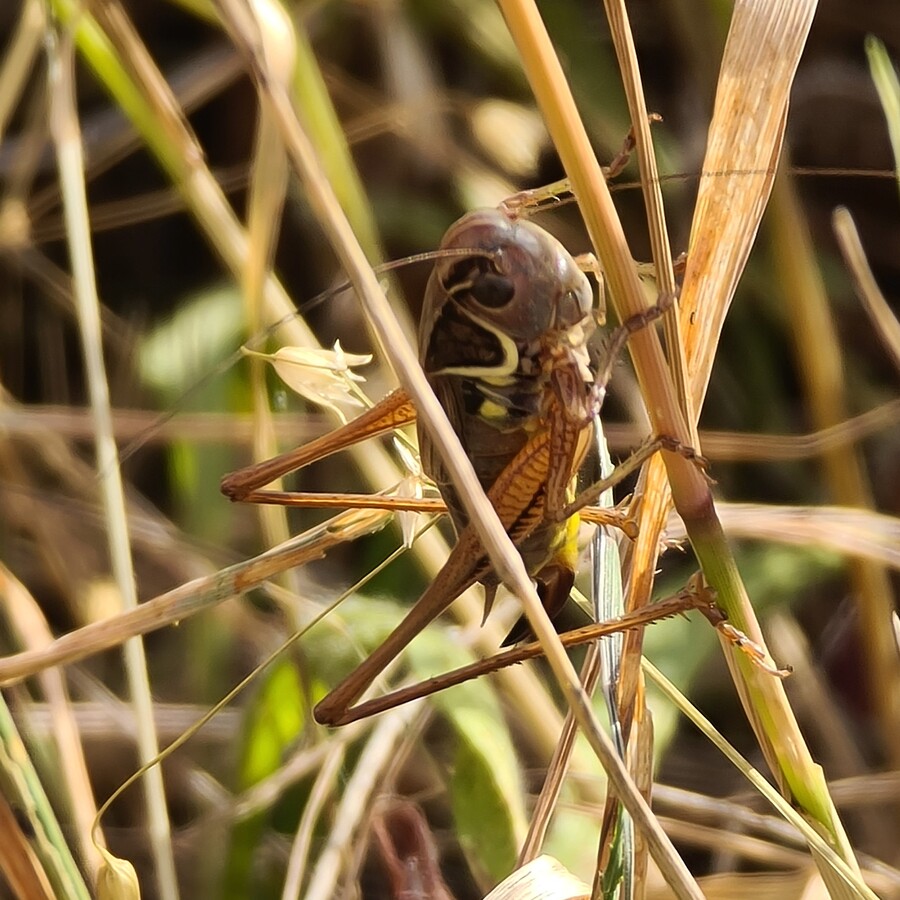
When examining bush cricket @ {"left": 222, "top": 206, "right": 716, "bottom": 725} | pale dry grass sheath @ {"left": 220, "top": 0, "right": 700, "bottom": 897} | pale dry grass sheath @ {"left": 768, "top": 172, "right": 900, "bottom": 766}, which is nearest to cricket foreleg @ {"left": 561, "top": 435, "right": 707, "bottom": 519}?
bush cricket @ {"left": 222, "top": 206, "right": 716, "bottom": 725}

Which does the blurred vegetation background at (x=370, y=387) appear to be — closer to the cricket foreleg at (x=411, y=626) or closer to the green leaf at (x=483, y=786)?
the green leaf at (x=483, y=786)

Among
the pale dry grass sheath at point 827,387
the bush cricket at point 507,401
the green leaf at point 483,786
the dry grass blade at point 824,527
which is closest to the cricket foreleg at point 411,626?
the bush cricket at point 507,401

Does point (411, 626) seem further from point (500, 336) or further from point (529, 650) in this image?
point (500, 336)

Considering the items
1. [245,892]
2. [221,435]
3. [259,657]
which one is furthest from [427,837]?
[221,435]

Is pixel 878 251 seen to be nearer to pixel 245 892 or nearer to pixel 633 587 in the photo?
pixel 633 587

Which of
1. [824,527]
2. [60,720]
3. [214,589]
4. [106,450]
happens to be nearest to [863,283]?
[824,527]

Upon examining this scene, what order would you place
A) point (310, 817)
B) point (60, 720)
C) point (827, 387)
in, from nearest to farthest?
1. point (310, 817)
2. point (60, 720)
3. point (827, 387)

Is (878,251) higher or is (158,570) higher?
(878,251)
